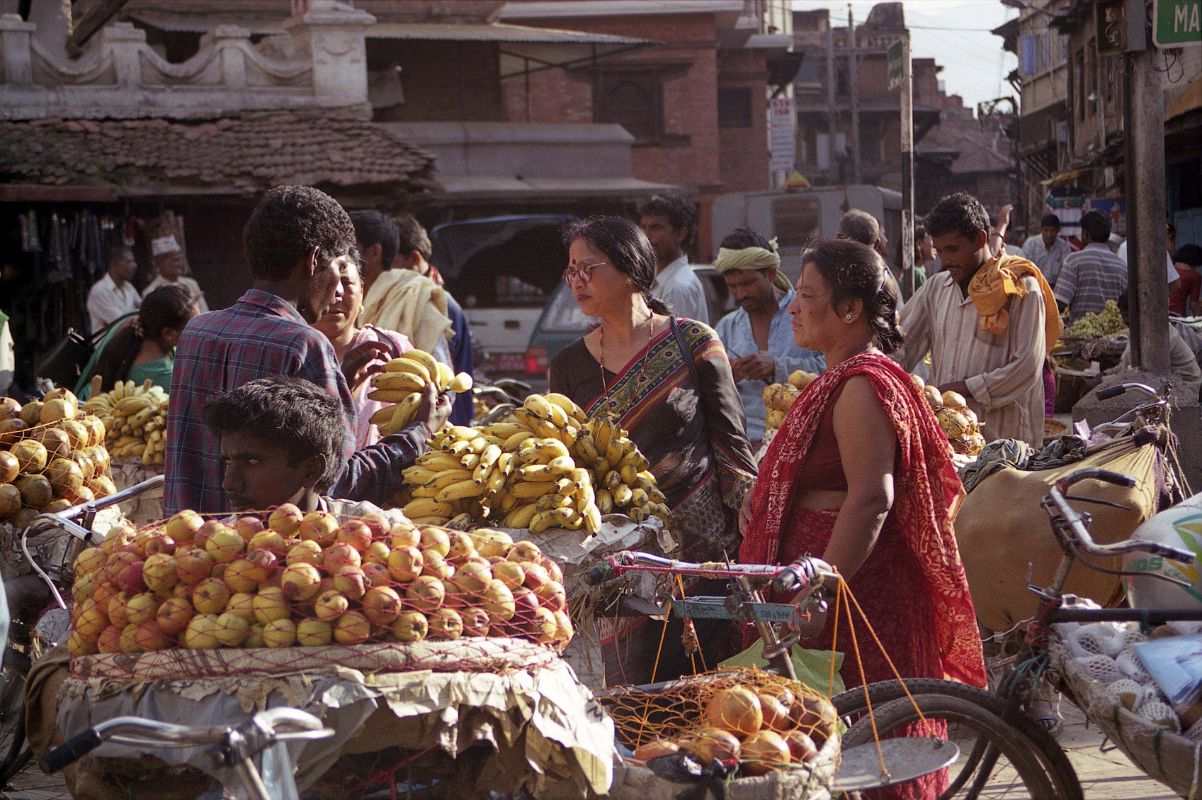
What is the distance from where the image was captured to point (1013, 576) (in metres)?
5.52

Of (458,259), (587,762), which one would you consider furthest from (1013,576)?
(458,259)

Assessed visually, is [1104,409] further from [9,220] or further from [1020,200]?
[1020,200]

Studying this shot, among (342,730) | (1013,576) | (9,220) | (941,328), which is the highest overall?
(9,220)

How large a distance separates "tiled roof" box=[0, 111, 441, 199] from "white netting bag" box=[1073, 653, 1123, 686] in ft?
52.4

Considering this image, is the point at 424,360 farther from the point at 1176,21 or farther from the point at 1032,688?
the point at 1176,21

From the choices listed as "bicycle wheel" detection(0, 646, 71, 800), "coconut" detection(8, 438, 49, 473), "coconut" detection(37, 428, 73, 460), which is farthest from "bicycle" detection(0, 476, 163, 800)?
"coconut" detection(37, 428, 73, 460)

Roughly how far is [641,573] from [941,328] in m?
3.39

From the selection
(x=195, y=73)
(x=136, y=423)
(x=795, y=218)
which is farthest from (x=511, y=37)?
(x=136, y=423)

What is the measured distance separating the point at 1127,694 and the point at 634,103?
101 feet

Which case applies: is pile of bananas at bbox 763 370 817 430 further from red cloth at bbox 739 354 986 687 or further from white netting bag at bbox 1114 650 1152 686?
white netting bag at bbox 1114 650 1152 686

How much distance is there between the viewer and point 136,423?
6602 mm

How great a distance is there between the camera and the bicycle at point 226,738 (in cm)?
217

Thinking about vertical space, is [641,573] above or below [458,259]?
below

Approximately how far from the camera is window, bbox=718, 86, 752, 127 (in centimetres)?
3631
